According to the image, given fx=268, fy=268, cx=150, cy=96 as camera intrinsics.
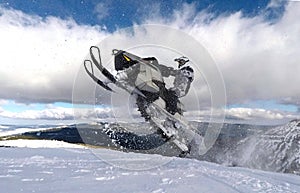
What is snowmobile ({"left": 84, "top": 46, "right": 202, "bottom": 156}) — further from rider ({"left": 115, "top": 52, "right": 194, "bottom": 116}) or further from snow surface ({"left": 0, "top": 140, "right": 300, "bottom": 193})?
snow surface ({"left": 0, "top": 140, "right": 300, "bottom": 193})

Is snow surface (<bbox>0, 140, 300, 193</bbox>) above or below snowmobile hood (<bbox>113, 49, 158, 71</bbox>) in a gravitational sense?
below

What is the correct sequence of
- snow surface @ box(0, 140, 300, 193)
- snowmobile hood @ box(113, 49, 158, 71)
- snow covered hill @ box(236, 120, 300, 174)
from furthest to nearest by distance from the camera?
snow covered hill @ box(236, 120, 300, 174), snowmobile hood @ box(113, 49, 158, 71), snow surface @ box(0, 140, 300, 193)

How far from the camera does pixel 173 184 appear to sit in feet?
16.7

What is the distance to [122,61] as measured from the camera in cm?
963

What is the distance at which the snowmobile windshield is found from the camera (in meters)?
9.50

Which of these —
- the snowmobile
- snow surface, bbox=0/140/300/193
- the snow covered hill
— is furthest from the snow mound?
the snow covered hill

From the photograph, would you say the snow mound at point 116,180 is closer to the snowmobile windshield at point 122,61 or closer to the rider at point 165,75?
the rider at point 165,75

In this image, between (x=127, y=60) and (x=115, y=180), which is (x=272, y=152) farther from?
(x=115, y=180)

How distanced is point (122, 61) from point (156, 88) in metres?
1.61

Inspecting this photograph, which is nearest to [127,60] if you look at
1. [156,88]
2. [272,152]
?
[156,88]

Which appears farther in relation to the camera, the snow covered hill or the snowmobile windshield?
the snow covered hill

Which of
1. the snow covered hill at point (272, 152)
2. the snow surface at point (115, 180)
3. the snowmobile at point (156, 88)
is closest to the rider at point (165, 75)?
the snowmobile at point (156, 88)

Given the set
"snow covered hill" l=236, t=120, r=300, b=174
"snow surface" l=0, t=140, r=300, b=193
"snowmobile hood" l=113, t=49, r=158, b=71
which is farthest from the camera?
"snow covered hill" l=236, t=120, r=300, b=174

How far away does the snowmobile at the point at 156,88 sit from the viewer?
9516mm
